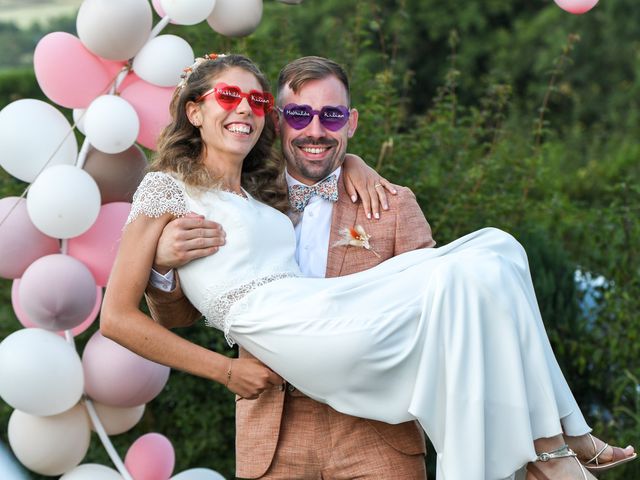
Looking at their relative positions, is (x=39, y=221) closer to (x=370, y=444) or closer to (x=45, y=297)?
(x=45, y=297)

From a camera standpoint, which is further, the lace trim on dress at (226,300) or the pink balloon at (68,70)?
the pink balloon at (68,70)

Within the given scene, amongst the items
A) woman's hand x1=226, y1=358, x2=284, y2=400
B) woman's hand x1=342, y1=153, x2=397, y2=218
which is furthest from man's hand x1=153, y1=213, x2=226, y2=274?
woman's hand x1=342, y1=153, x2=397, y2=218

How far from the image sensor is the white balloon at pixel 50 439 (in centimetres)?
399

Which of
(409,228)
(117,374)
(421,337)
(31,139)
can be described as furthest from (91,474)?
(421,337)

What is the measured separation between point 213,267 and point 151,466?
4.59 feet

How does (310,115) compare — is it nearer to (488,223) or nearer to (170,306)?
(170,306)

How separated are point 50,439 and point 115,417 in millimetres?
302

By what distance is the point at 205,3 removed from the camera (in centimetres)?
390

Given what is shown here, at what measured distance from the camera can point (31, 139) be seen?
389cm

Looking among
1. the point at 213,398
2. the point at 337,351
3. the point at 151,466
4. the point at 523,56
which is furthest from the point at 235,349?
the point at 523,56

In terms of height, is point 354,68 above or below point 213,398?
above

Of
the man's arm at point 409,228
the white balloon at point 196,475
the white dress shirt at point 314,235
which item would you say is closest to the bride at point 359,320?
the white dress shirt at point 314,235

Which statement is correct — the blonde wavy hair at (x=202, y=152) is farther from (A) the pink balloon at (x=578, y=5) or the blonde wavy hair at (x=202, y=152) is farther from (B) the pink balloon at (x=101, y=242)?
(A) the pink balloon at (x=578, y=5)

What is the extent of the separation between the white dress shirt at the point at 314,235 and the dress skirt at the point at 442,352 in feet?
1.04
